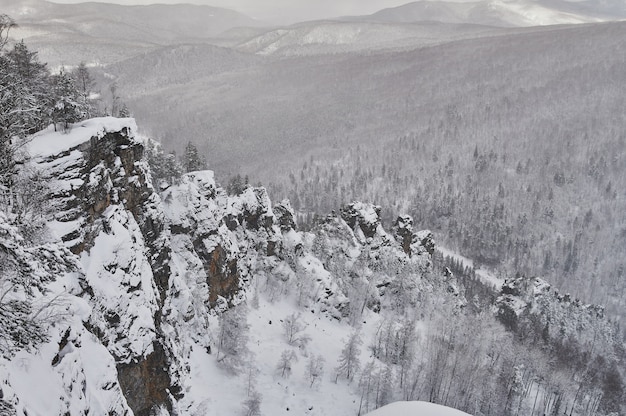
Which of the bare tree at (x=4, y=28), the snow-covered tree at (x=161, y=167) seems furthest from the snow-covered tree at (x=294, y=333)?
the bare tree at (x=4, y=28)

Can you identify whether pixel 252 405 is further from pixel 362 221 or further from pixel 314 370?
pixel 362 221

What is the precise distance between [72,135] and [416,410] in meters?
41.4

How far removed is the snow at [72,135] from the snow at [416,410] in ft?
124

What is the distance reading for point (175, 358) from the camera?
44438 millimetres

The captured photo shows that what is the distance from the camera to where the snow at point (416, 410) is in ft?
141

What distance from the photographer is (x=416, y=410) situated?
144ft

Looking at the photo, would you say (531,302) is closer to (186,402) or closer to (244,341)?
(244,341)

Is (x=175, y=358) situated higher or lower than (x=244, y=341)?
higher

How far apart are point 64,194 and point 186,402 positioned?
86.9 ft

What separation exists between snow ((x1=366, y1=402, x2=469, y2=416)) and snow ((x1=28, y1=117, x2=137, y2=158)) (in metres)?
37.9

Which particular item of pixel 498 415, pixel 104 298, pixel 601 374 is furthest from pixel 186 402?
pixel 601 374

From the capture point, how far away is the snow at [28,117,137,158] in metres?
34.1

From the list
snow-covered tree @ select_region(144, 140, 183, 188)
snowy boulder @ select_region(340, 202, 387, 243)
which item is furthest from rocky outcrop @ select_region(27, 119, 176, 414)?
snowy boulder @ select_region(340, 202, 387, 243)

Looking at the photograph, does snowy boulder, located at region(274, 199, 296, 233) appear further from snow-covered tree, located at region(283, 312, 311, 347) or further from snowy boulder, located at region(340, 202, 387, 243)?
snow-covered tree, located at region(283, 312, 311, 347)
